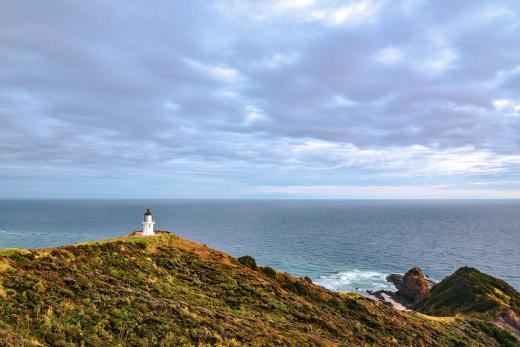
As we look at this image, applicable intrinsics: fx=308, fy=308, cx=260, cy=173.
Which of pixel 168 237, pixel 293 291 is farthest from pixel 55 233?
pixel 293 291

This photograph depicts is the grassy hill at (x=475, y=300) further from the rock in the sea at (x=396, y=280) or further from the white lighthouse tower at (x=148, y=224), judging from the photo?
the white lighthouse tower at (x=148, y=224)

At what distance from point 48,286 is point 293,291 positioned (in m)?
25.2

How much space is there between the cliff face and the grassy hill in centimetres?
1586

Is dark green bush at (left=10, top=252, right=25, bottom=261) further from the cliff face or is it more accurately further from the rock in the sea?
the rock in the sea

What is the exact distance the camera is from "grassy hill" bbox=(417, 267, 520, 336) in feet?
177

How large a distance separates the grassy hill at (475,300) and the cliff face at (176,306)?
624 inches

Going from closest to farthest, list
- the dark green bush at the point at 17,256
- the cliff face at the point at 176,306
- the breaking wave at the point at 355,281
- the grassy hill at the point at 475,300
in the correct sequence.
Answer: the cliff face at the point at 176,306, the dark green bush at the point at 17,256, the grassy hill at the point at 475,300, the breaking wave at the point at 355,281

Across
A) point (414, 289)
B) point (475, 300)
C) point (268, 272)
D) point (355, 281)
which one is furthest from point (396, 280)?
point (268, 272)

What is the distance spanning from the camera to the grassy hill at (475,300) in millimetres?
53938

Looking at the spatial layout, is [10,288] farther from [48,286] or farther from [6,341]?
[6,341]

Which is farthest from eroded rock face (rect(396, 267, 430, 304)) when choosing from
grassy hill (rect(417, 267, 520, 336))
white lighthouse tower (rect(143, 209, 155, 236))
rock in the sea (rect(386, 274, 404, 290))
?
white lighthouse tower (rect(143, 209, 155, 236))

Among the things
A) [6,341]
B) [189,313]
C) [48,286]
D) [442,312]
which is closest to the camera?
[6,341]

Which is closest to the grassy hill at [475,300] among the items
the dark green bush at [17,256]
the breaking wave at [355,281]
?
the breaking wave at [355,281]

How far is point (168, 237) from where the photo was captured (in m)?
38.5
